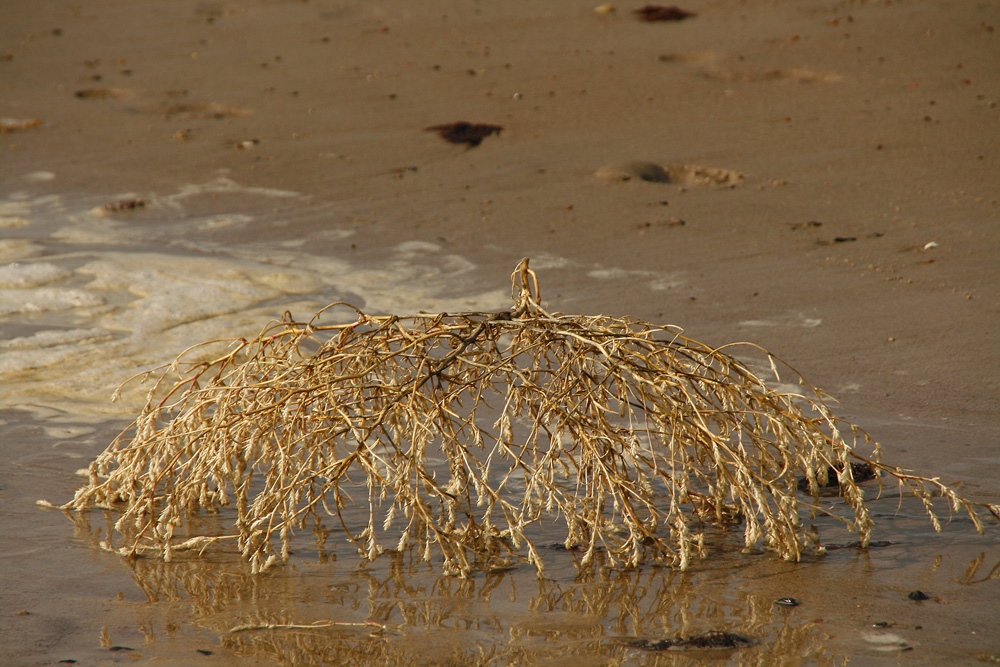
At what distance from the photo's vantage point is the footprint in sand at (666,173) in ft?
22.3

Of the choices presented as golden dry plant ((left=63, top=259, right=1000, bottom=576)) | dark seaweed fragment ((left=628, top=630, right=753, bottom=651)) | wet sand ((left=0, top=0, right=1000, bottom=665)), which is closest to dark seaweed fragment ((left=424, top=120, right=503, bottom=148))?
wet sand ((left=0, top=0, right=1000, bottom=665))

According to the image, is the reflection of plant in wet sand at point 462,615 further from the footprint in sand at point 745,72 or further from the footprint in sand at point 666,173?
the footprint in sand at point 745,72

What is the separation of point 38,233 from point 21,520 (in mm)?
4403

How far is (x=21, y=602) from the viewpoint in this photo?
2.60 meters

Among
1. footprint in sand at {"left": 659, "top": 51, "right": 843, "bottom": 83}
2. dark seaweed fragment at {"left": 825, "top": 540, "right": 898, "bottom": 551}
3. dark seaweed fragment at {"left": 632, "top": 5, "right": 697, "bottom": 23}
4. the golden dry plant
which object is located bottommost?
dark seaweed fragment at {"left": 825, "top": 540, "right": 898, "bottom": 551}

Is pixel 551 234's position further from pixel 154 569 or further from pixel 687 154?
pixel 154 569

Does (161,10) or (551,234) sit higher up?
(161,10)

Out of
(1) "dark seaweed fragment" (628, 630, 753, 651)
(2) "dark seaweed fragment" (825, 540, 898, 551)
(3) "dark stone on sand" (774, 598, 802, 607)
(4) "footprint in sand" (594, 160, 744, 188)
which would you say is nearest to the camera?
(1) "dark seaweed fragment" (628, 630, 753, 651)

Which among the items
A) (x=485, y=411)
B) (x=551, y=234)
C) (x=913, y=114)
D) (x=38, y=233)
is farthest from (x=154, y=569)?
(x=913, y=114)

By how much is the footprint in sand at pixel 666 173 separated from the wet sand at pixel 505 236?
0.03 metres

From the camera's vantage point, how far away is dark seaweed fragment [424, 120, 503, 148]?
25.8ft

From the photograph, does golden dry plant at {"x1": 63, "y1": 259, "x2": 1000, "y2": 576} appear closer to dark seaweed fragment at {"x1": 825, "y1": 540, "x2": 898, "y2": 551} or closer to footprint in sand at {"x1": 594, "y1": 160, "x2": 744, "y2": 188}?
dark seaweed fragment at {"x1": 825, "y1": 540, "x2": 898, "y2": 551}

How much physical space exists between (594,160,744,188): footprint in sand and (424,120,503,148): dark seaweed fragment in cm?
120

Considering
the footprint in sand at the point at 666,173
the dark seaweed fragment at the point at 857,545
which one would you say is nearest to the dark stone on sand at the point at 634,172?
the footprint in sand at the point at 666,173
